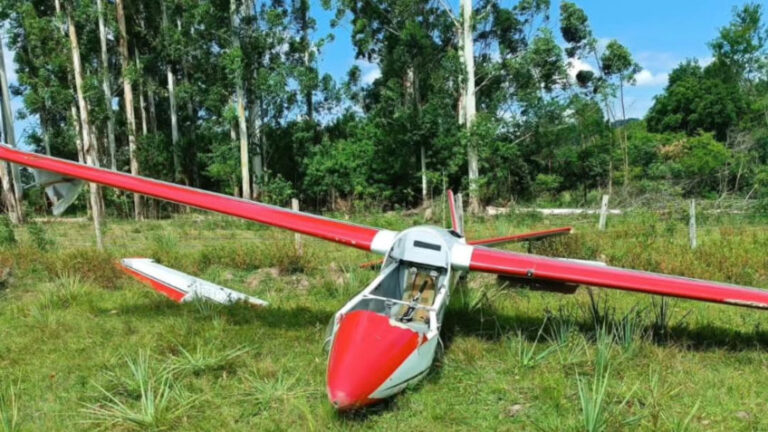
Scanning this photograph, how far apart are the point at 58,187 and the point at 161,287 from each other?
1919 millimetres

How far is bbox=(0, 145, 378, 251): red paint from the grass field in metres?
1.17

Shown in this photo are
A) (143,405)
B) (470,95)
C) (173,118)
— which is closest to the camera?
(143,405)

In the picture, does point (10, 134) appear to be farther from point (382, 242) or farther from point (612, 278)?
point (612, 278)

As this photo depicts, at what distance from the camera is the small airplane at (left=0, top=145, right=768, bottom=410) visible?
11.8 ft

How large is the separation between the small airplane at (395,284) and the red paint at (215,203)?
0.5 inches

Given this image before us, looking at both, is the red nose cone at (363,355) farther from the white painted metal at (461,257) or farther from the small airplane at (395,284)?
the white painted metal at (461,257)

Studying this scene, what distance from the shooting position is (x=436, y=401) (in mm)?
4066

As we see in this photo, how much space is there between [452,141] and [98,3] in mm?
19548

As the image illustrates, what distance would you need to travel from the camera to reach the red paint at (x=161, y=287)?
691cm

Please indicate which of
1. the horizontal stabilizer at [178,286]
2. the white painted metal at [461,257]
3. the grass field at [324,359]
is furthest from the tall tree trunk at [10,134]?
the white painted metal at [461,257]

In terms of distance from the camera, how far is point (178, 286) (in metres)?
7.18

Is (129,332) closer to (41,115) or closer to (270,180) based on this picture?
(270,180)

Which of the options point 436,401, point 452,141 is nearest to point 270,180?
point 452,141

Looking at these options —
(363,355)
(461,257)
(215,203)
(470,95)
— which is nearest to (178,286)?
(215,203)
